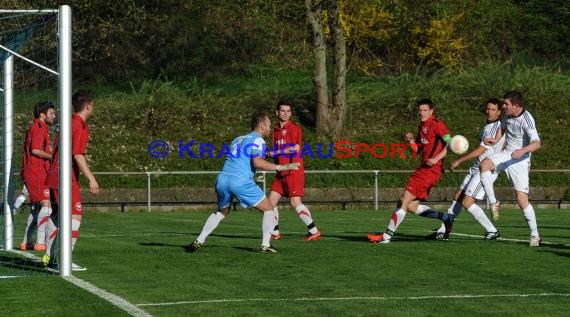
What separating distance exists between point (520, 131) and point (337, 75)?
2090 centimetres

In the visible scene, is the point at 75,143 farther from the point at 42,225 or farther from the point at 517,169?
the point at 517,169

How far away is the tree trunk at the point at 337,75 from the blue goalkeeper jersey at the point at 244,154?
21566mm

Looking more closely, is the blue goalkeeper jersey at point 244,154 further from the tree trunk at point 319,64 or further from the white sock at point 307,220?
the tree trunk at point 319,64

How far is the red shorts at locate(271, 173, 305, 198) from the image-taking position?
17328 millimetres

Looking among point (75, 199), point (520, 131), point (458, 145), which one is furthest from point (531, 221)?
point (75, 199)

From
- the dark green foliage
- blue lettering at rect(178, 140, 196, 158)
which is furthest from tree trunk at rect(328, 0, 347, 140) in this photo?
blue lettering at rect(178, 140, 196, 158)

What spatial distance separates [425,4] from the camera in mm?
41562

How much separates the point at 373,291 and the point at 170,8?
109 ft

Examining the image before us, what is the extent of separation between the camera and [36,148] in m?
15.6

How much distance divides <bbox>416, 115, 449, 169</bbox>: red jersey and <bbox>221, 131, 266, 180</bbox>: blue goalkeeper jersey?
9.04 ft

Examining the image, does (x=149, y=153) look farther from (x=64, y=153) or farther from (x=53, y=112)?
(x=64, y=153)

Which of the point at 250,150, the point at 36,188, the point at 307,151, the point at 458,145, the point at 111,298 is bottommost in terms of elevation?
the point at 111,298

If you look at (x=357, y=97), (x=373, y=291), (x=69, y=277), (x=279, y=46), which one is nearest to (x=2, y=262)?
(x=69, y=277)

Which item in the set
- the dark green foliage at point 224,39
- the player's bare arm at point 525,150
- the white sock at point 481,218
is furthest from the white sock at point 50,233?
the dark green foliage at point 224,39
